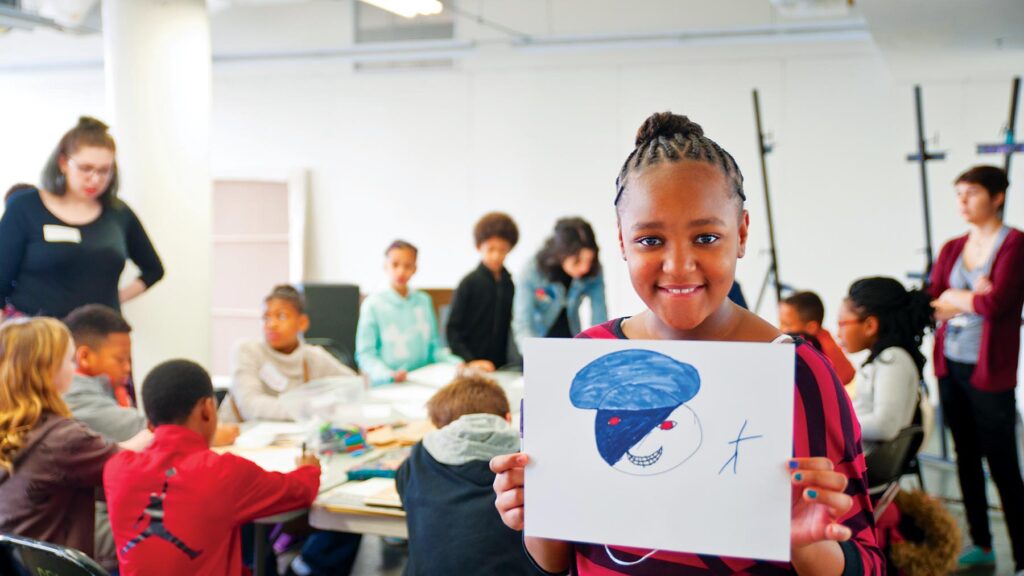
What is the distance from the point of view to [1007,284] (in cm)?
396

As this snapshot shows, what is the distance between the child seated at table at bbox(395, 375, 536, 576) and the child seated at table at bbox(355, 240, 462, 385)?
7.18ft

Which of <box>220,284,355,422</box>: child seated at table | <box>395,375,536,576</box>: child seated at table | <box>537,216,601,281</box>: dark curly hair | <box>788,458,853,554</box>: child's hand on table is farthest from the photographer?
<box>537,216,601,281</box>: dark curly hair

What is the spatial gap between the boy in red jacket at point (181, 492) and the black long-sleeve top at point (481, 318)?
2.25 meters

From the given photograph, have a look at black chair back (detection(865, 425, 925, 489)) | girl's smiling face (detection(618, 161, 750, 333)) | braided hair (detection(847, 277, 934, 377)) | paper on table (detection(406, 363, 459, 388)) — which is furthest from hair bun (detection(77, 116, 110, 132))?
girl's smiling face (detection(618, 161, 750, 333))

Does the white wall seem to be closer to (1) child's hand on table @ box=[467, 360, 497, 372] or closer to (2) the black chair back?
(1) child's hand on table @ box=[467, 360, 497, 372]

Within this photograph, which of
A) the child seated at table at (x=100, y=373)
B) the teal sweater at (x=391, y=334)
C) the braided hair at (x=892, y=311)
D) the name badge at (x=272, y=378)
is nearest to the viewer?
the child seated at table at (x=100, y=373)

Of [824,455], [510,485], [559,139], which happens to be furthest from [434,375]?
[559,139]

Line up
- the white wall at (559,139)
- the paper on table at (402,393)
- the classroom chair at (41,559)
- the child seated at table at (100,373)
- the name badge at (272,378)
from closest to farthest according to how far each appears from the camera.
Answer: the classroom chair at (41,559) → the child seated at table at (100,373) → the name badge at (272,378) → the paper on table at (402,393) → the white wall at (559,139)

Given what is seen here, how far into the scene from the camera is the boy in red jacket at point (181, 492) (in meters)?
2.42

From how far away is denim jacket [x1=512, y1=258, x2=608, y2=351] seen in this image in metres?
4.58

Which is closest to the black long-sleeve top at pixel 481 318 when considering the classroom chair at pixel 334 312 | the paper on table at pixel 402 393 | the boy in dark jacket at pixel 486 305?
the boy in dark jacket at pixel 486 305

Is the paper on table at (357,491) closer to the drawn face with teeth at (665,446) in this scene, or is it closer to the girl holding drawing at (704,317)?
the girl holding drawing at (704,317)

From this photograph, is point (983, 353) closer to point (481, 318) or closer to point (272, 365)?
point (481, 318)

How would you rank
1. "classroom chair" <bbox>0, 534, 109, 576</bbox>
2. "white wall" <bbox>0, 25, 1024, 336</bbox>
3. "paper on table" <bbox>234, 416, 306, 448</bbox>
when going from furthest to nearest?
"white wall" <bbox>0, 25, 1024, 336</bbox> → "paper on table" <bbox>234, 416, 306, 448</bbox> → "classroom chair" <bbox>0, 534, 109, 576</bbox>
